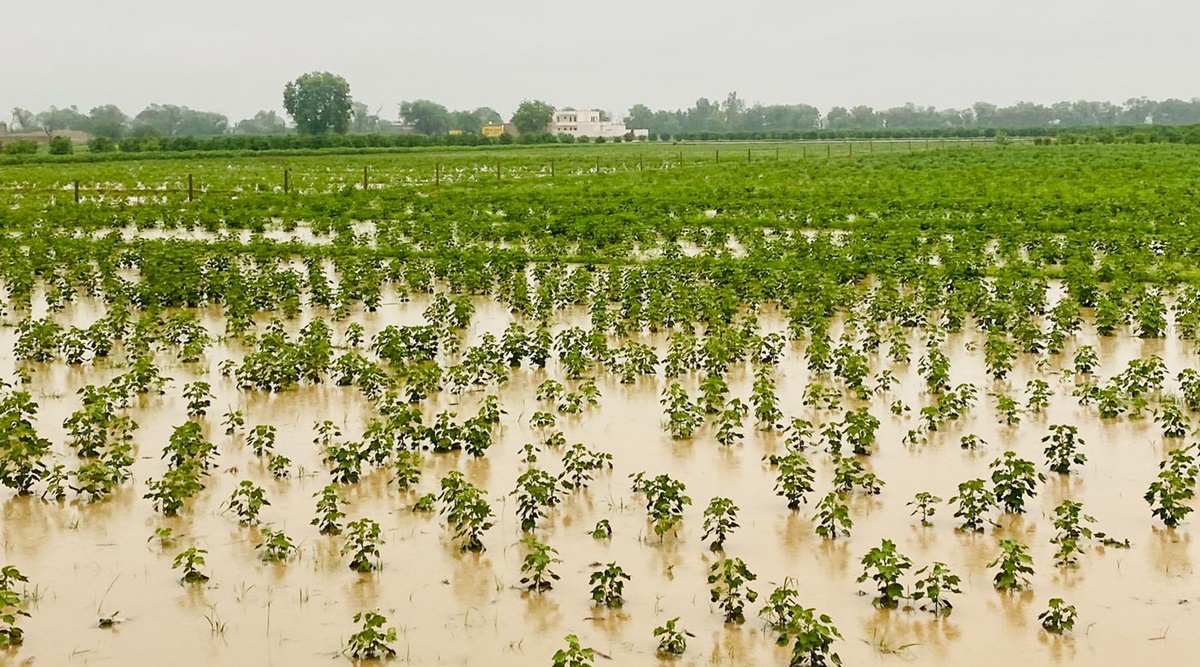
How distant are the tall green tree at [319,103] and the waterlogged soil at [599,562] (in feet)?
471

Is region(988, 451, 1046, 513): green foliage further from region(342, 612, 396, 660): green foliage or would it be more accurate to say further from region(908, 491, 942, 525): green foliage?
region(342, 612, 396, 660): green foliage

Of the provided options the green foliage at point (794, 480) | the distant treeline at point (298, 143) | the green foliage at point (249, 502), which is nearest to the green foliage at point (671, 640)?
the green foliage at point (794, 480)

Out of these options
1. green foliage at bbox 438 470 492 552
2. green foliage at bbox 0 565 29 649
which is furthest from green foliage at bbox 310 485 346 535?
green foliage at bbox 0 565 29 649

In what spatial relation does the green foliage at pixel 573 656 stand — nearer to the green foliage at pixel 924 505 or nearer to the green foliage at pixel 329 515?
the green foliage at pixel 329 515

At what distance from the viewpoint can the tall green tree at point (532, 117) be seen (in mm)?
182250

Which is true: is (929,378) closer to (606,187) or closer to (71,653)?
(71,653)

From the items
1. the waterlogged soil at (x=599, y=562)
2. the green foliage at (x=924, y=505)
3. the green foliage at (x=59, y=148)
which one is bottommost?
the waterlogged soil at (x=599, y=562)

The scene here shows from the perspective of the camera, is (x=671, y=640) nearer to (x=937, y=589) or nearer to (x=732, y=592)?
(x=732, y=592)

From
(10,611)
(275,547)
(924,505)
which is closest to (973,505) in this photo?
(924,505)

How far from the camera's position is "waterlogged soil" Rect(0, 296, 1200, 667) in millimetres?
7965

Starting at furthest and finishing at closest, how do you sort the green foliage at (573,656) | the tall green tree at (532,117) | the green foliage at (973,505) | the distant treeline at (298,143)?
the tall green tree at (532,117)
the distant treeline at (298,143)
the green foliage at (973,505)
the green foliage at (573,656)

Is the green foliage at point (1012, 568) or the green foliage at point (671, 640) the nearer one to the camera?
the green foliage at point (671, 640)

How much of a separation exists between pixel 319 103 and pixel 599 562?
151 meters

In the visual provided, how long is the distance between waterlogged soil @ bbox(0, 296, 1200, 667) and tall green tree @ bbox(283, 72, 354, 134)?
14366cm
